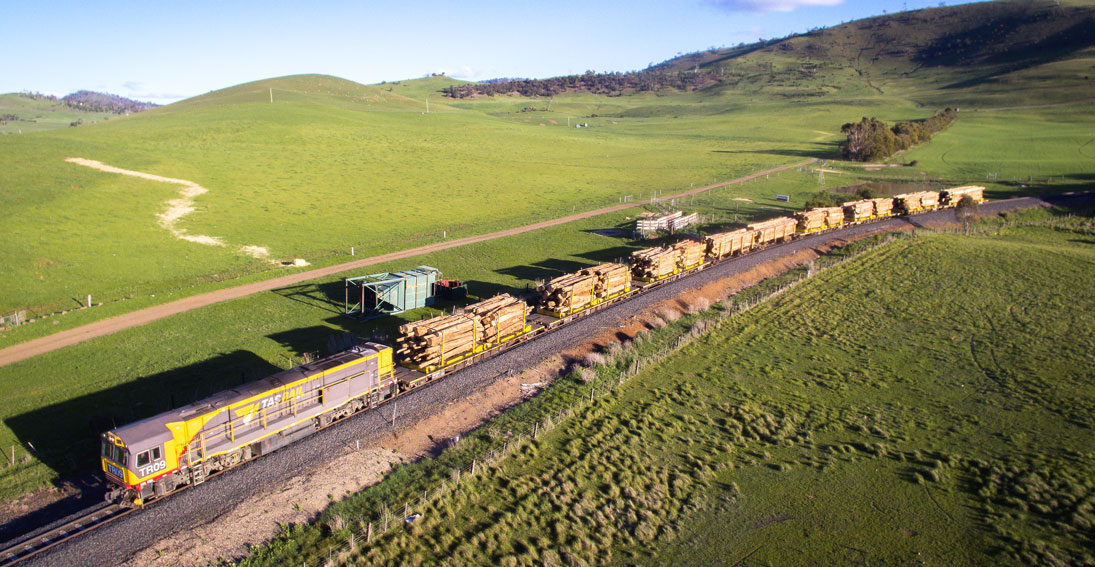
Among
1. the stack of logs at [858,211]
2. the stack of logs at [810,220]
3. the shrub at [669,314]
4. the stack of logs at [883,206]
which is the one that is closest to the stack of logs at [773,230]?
the stack of logs at [810,220]

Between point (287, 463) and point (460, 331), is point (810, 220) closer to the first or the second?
point (460, 331)

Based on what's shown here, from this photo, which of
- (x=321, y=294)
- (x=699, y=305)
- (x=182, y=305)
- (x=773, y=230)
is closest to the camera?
(x=182, y=305)

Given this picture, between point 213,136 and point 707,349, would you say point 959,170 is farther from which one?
point 213,136

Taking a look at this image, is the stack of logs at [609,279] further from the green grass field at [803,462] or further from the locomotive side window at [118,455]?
the locomotive side window at [118,455]

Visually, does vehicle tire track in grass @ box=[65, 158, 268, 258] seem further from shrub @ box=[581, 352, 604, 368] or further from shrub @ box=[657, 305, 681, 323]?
shrub @ box=[657, 305, 681, 323]

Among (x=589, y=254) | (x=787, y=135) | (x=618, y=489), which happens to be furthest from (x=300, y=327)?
(x=787, y=135)

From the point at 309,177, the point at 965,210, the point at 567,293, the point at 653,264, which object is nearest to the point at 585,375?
the point at 567,293

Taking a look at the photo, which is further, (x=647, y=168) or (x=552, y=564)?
(x=647, y=168)

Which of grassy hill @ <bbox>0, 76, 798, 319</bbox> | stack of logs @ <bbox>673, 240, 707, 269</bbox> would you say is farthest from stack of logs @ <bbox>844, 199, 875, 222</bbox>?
grassy hill @ <bbox>0, 76, 798, 319</bbox>
